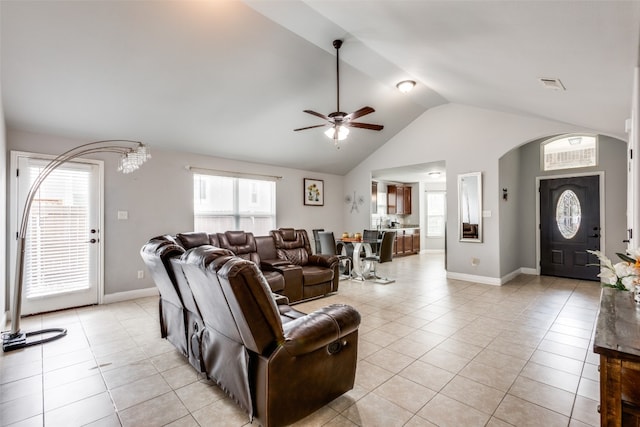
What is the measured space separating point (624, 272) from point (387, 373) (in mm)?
1806

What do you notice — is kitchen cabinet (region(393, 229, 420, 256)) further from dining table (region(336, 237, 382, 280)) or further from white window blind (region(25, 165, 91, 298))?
white window blind (region(25, 165, 91, 298))

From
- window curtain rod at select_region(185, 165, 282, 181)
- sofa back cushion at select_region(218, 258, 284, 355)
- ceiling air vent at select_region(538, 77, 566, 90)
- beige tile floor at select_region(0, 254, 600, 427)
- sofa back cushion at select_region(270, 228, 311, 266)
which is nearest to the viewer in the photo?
sofa back cushion at select_region(218, 258, 284, 355)

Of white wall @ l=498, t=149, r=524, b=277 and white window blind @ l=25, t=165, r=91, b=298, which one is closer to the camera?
white window blind @ l=25, t=165, r=91, b=298

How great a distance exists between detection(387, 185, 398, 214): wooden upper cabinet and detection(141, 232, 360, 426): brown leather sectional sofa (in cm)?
761

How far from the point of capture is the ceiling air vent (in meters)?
2.86

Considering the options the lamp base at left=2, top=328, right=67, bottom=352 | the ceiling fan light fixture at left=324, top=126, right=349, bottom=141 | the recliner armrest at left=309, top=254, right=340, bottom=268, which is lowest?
the lamp base at left=2, top=328, right=67, bottom=352

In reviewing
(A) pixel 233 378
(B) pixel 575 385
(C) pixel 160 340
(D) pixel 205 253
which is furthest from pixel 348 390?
(C) pixel 160 340

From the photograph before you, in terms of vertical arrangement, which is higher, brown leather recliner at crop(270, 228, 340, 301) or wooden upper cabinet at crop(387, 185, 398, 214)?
wooden upper cabinet at crop(387, 185, 398, 214)

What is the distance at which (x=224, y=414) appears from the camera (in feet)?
6.39

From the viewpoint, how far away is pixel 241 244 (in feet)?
15.8

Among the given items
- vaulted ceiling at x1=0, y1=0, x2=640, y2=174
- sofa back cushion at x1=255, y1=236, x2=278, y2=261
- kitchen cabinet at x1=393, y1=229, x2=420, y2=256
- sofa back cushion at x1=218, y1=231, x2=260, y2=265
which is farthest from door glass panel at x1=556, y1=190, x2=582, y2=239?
sofa back cushion at x1=218, y1=231, x2=260, y2=265

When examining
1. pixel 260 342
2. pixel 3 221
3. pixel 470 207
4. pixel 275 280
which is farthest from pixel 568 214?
pixel 3 221

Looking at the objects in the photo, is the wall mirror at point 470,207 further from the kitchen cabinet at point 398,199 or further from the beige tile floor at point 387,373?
the kitchen cabinet at point 398,199

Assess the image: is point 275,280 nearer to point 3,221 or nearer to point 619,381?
point 3,221
